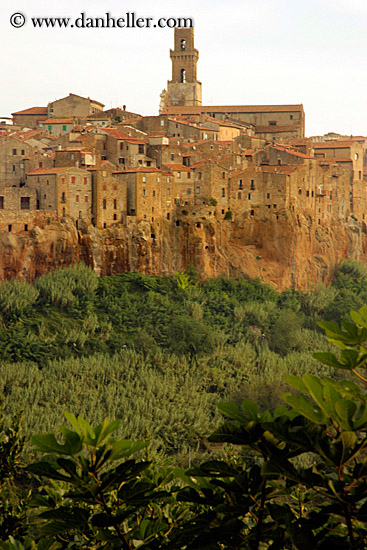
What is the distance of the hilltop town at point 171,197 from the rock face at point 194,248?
75 millimetres

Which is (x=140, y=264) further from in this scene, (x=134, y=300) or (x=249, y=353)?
(x=249, y=353)

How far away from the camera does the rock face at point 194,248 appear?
47.4 m

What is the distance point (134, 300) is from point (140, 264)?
2749 mm

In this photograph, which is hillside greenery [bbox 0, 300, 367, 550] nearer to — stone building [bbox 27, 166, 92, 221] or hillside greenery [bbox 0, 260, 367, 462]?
hillside greenery [bbox 0, 260, 367, 462]

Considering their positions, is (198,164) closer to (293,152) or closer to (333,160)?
(293,152)

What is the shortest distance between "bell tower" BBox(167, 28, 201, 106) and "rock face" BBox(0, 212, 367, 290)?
25252 mm

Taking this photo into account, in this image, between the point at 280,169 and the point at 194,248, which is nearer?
the point at 194,248

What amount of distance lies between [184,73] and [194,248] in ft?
114

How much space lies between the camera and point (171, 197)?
174 feet

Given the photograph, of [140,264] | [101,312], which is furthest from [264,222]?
[101,312]

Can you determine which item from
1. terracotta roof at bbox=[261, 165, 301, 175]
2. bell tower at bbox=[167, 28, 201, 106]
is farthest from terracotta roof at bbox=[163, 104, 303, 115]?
terracotta roof at bbox=[261, 165, 301, 175]

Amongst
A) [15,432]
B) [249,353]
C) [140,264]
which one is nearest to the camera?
[15,432]

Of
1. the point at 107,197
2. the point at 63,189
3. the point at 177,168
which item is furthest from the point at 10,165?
the point at 177,168

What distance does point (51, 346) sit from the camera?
44438 mm
